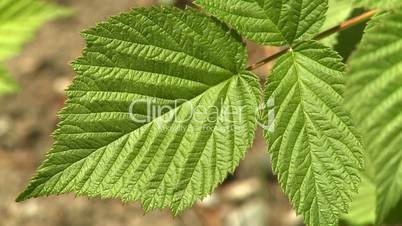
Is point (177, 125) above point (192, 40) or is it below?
below

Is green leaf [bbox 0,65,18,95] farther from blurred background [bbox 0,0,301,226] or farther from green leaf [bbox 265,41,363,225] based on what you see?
blurred background [bbox 0,0,301,226]

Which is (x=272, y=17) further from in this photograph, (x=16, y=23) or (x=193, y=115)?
(x=16, y=23)

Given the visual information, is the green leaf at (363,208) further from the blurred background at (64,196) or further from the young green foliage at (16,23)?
the young green foliage at (16,23)

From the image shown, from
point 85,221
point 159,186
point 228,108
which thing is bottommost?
point 85,221

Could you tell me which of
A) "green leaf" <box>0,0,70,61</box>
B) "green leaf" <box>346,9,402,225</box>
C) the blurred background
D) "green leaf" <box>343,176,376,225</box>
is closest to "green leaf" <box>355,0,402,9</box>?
"green leaf" <box>346,9,402,225</box>

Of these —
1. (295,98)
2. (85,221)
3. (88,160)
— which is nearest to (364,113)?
(295,98)

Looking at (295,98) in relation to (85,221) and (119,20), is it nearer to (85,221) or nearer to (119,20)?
(119,20)

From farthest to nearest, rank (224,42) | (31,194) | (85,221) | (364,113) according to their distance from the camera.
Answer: (85,221) → (224,42) → (31,194) → (364,113)

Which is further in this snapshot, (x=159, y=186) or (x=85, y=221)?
(x=85, y=221)
